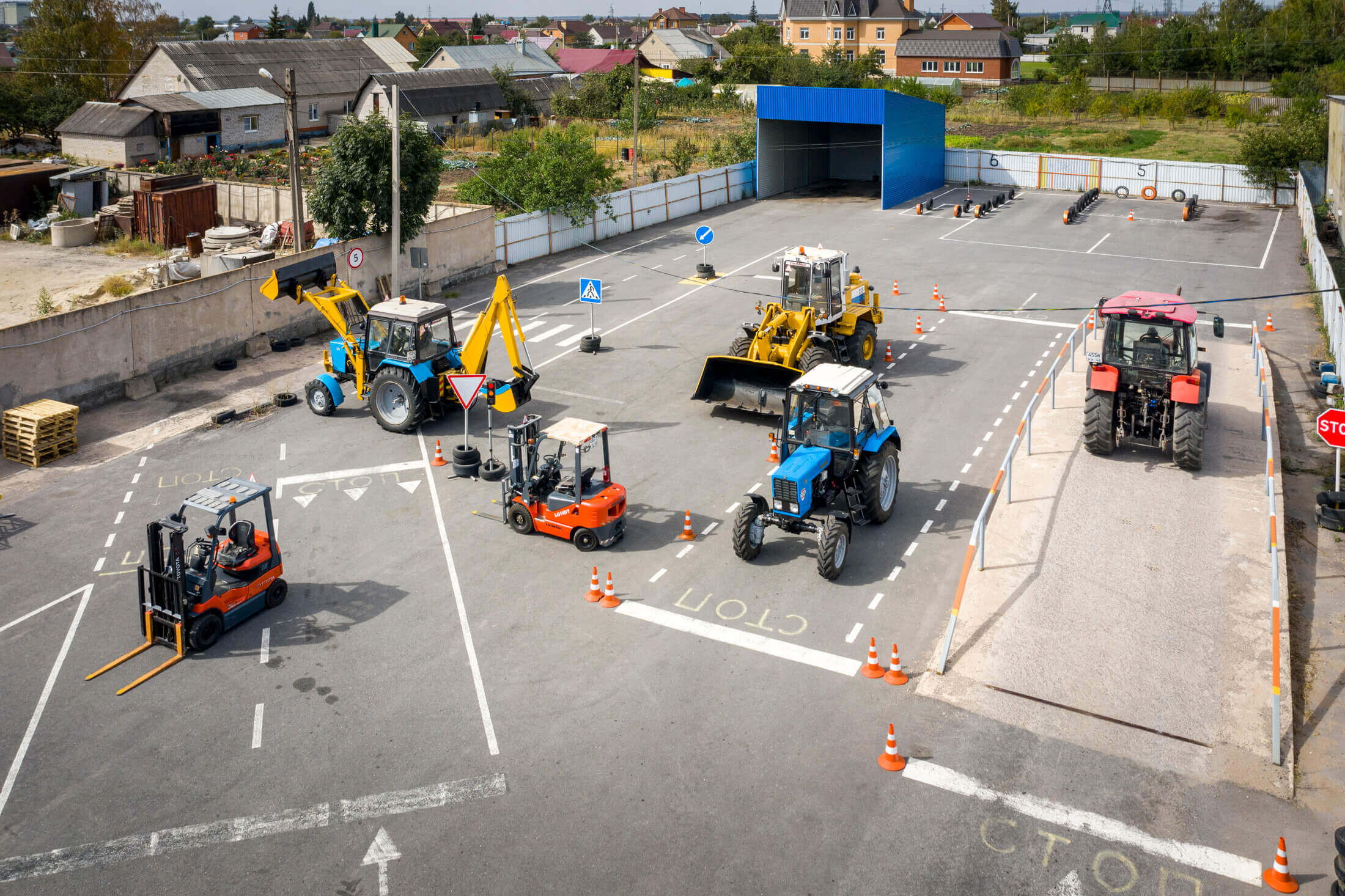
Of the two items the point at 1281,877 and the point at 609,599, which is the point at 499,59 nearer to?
the point at 609,599

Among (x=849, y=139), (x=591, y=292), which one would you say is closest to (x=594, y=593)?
(x=591, y=292)

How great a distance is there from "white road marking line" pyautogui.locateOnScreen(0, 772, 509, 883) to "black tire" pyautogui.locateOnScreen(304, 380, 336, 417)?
1294 centimetres

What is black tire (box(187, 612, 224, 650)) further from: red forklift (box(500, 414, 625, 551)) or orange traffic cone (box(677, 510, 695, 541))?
orange traffic cone (box(677, 510, 695, 541))

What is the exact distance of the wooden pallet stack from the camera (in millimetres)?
20453

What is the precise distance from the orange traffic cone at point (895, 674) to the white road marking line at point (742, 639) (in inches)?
17.2

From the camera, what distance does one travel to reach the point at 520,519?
1731 cm

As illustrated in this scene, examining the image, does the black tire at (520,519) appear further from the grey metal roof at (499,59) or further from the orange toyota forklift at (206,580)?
the grey metal roof at (499,59)

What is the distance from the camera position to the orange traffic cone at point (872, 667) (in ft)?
43.6

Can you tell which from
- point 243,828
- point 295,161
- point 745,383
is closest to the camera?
point 243,828

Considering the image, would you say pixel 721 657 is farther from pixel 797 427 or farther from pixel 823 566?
pixel 797 427

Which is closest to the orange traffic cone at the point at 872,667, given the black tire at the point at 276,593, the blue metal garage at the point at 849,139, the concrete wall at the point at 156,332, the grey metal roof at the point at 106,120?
the black tire at the point at 276,593

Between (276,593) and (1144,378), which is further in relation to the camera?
(1144,378)

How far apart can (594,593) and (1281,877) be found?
9.05 m

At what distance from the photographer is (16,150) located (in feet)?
185
